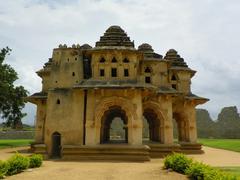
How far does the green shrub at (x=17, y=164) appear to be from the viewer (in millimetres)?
13798

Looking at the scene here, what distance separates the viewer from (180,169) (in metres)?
13.8

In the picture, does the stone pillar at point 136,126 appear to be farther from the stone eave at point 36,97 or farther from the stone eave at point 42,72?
the stone eave at point 42,72

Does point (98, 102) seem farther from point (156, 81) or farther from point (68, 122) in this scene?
point (156, 81)

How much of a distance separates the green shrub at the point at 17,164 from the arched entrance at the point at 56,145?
7938 mm

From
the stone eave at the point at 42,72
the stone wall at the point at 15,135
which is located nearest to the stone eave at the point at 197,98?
the stone eave at the point at 42,72

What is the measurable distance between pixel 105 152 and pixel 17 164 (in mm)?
7982

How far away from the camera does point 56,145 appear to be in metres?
23.6

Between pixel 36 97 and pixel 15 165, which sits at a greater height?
pixel 36 97

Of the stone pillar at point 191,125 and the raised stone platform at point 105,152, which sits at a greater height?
the stone pillar at point 191,125

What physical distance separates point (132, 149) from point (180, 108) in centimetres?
1075

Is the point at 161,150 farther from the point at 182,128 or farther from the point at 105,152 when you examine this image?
the point at 182,128

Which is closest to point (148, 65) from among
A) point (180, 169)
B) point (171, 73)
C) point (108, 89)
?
point (171, 73)

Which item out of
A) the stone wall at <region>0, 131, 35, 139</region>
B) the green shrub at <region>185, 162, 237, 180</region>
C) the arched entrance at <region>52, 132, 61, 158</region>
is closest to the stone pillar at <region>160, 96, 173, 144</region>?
the arched entrance at <region>52, 132, 61, 158</region>

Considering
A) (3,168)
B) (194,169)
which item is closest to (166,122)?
(194,169)
